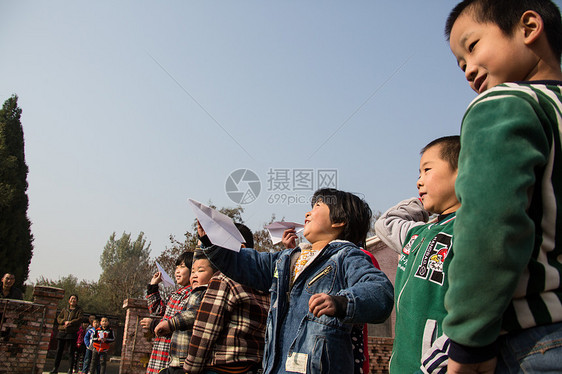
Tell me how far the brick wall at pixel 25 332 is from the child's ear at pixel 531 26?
8.70m

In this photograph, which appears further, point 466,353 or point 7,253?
point 7,253

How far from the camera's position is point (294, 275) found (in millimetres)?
2635

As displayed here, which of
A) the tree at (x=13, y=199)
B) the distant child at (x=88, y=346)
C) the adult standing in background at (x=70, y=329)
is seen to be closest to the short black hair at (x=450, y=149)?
the distant child at (x=88, y=346)

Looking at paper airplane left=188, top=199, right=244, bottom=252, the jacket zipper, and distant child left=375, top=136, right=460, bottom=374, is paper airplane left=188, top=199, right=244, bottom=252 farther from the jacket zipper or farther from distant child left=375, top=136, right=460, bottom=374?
distant child left=375, top=136, right=460, bottom=374

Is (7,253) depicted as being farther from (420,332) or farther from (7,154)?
(420,332)

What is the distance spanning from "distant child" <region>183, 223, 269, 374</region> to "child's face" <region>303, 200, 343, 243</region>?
48cm

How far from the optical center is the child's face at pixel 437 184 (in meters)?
2.09

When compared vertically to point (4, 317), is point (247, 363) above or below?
below

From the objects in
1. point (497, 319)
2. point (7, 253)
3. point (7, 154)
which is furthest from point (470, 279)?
point (7, 154)

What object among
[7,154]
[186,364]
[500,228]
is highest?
[7,154]

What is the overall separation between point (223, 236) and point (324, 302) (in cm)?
83

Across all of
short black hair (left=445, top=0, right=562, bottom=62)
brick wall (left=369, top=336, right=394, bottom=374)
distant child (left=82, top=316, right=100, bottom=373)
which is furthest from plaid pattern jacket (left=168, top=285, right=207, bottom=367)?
distant child (left=82, top=316, right=100, bottom=373)

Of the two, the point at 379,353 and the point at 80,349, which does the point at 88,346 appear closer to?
the point at 80,349

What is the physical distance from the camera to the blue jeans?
99 centimetres
